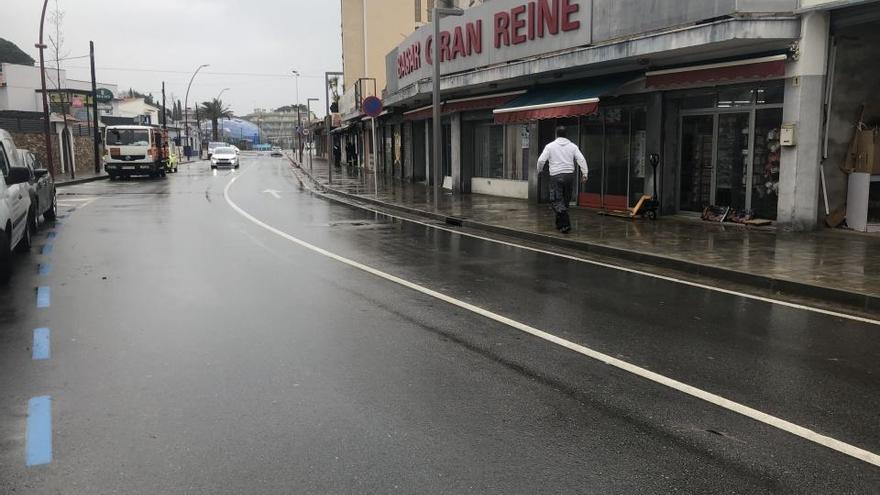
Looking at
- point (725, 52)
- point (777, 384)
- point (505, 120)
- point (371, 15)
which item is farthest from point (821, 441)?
point (371, 15)

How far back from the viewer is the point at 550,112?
1476 centimetres

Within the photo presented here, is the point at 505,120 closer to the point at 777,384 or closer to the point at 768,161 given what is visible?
the point at 768,161

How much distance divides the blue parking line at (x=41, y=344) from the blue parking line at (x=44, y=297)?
108cm

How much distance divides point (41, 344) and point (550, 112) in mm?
11373

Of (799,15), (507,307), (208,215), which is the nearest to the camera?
(507,307)

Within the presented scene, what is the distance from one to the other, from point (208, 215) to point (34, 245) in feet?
15.9

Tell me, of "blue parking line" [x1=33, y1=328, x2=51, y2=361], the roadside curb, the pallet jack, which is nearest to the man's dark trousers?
the pallet jack

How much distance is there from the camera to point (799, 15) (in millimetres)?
11125

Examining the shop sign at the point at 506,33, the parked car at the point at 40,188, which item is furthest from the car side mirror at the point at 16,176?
the shop sign at the point at 506,33

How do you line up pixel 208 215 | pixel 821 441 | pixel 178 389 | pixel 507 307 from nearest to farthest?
1. pixel 821 441
2. pixel 178 389
3. pixel 507 307
4. pixel 208 215

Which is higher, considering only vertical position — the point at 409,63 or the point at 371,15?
the point at 371,15

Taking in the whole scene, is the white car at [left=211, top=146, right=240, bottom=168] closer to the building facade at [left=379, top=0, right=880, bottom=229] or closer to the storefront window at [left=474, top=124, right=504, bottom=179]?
the storefront window at [left=474, top=124, right=504, bottom=179]

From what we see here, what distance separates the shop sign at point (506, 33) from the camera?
14.7m

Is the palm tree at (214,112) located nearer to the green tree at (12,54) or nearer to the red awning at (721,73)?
the green tree at (12,54)
